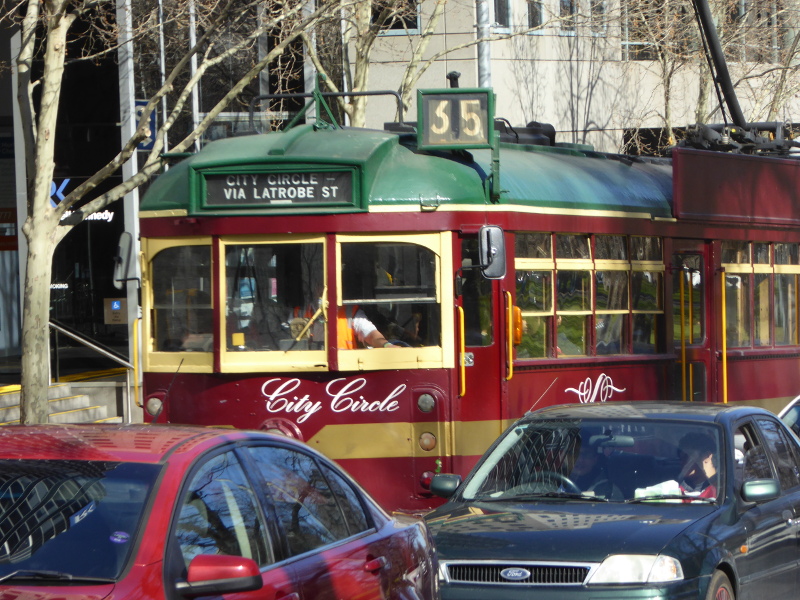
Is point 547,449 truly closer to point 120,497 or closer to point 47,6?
point 120,497

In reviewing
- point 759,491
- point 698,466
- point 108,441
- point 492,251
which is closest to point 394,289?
point 492,251

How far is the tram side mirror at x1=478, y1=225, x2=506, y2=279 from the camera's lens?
8844mm

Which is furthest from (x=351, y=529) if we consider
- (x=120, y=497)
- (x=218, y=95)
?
(x=218, y=95)

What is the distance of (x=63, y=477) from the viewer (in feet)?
12.7

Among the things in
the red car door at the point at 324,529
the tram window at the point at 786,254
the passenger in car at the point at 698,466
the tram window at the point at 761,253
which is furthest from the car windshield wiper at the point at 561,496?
the tram window at the point at 786,254

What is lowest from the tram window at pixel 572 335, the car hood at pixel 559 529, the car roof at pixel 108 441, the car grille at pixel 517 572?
the car grille at pixel 517 572

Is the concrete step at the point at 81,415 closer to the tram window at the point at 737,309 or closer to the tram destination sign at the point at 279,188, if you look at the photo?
the tram destination sign at the point at 279,188

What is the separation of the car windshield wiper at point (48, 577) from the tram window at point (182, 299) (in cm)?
579

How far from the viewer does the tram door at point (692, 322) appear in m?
11.6

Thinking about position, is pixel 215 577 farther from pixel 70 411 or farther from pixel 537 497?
pixel 70 411

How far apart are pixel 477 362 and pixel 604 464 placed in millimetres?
2698

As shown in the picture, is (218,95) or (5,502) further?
(218,95)

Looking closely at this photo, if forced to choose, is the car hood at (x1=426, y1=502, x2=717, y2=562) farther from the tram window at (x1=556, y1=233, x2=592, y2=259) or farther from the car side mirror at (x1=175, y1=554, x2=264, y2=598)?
the tram window at (x1=556, y1=233, x2=592, y2=259)

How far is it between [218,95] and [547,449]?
1307 centimetres
